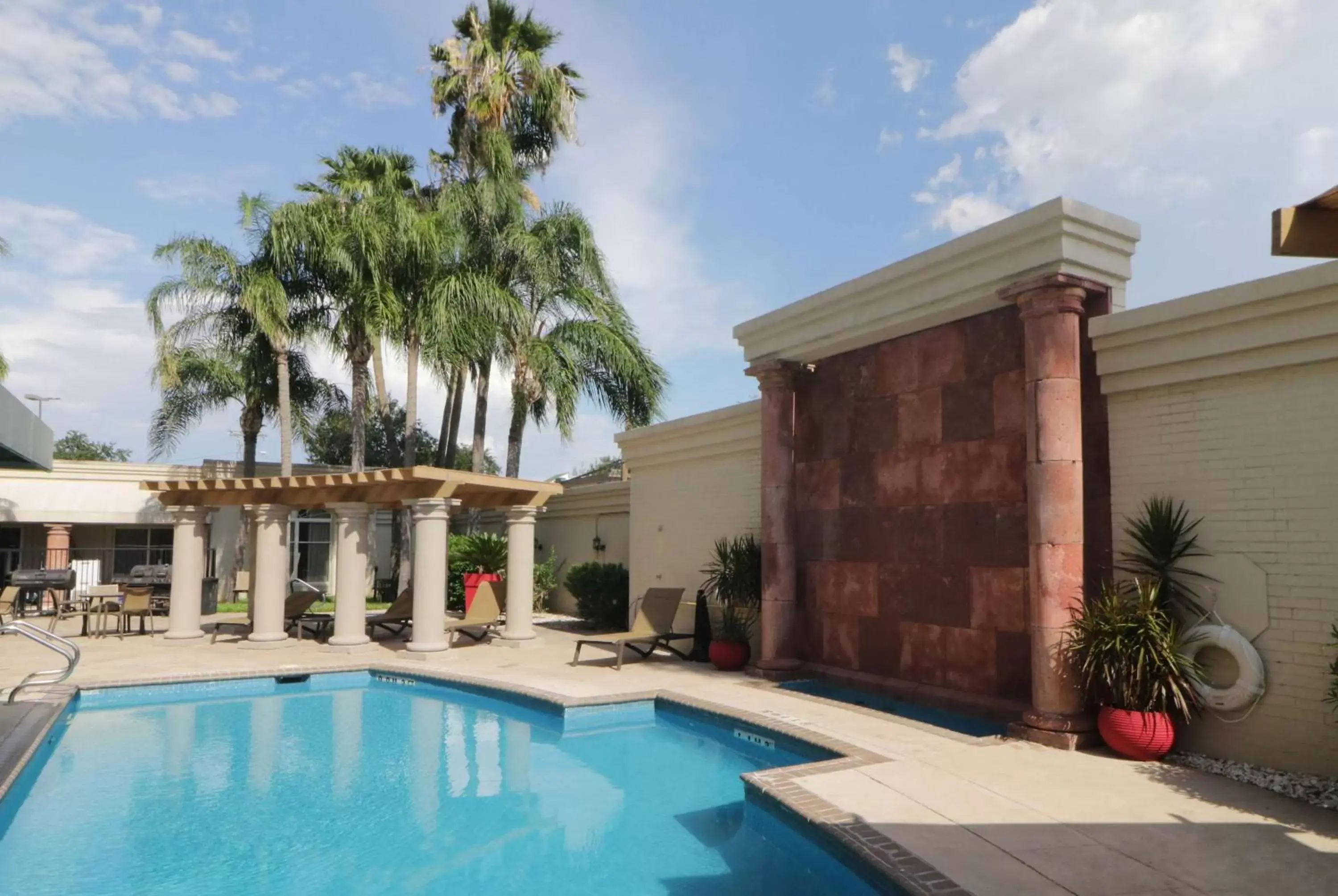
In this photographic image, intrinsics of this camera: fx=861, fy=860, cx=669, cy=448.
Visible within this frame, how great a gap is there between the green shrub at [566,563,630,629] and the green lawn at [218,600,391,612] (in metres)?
6.38

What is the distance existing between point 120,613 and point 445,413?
27.8ft

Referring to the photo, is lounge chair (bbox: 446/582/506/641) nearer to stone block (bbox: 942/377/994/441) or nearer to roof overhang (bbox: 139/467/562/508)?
roof overhang (bbox: 139/467/562/508)

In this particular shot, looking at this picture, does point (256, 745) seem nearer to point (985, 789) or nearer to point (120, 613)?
point (985, 789)

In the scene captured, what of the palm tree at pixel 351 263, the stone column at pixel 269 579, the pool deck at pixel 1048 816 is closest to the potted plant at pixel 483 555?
the palm tree at pixel 351 263

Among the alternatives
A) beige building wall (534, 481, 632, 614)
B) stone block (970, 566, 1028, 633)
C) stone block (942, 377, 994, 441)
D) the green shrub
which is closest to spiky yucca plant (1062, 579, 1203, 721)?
stone block (970, 566, 1028, 633)

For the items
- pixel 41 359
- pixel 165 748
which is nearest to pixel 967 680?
pixel 165 748

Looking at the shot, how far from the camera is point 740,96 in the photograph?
12.8 metres

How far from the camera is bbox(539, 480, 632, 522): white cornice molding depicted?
18.2m

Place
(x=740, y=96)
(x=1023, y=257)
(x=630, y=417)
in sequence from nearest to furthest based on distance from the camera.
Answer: (x=1023, y=257) < (x=740, y=96) < (x=630, y=417)

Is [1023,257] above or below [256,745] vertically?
above

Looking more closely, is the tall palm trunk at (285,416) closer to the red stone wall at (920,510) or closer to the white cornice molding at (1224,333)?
the red stone wall at (920,510)

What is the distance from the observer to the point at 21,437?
11.3 meters

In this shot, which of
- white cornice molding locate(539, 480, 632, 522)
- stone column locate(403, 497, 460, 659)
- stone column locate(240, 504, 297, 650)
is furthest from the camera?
white cornice molding locate(539, 480, 632, 522)

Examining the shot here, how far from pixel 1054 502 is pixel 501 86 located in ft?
56.5
